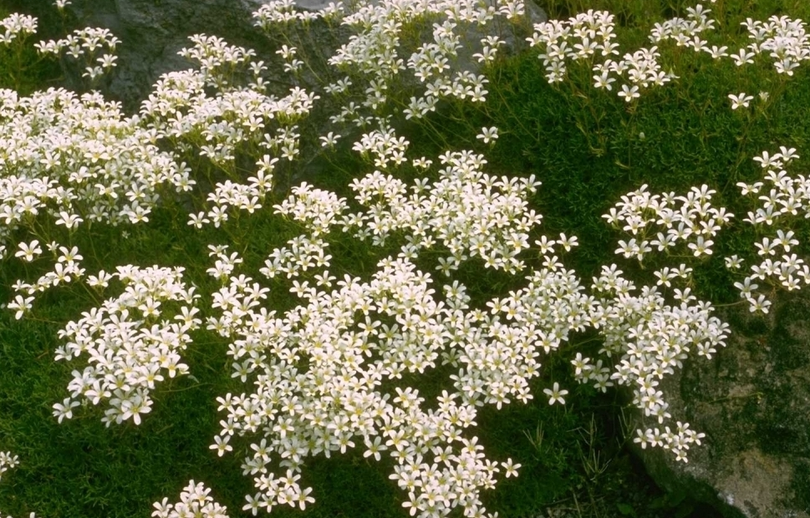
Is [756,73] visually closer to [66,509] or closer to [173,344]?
[173,344]

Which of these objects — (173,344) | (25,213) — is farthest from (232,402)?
(25,213)

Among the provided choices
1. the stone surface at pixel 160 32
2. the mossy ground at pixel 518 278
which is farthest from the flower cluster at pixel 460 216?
the stone surface at pixel 160 32

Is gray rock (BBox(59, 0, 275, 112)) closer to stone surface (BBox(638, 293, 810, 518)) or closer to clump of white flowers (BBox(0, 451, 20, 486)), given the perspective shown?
clump of white flowers (BBox(0, 451, 20, 486))

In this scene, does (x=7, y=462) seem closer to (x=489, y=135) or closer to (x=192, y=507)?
(x=192, y=507)

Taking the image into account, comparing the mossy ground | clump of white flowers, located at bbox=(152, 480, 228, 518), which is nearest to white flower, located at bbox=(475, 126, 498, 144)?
the mossy ground

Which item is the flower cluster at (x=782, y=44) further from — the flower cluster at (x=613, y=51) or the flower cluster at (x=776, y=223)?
the flower cluster at (x=776, y=223)

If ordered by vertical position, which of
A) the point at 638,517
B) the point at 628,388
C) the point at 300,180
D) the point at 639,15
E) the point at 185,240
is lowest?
the point at 638,517
